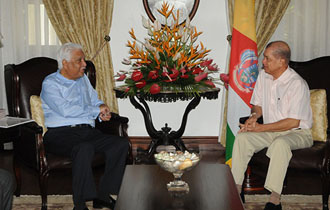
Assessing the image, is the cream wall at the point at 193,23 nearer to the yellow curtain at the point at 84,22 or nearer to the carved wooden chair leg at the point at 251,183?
the yellow curtain at the point at 84,22

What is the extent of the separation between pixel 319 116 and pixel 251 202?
900 millimetres

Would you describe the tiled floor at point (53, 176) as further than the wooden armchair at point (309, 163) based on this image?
Yes

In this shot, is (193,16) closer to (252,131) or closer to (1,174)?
(252,131)

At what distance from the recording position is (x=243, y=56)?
428 cm

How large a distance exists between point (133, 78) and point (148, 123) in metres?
0.70

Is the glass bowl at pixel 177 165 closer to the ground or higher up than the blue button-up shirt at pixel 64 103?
closer to the ground

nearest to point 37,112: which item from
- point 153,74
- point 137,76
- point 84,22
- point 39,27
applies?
point 137,76

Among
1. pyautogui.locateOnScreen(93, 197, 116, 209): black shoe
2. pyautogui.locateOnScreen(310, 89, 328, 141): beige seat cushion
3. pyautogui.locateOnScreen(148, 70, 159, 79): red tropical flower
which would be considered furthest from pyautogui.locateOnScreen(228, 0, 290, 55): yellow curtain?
pyautogui.locateOnScreen(93, 197, 116, 209): black shoe

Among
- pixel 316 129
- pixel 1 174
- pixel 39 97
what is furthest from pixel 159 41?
pixel 1 174

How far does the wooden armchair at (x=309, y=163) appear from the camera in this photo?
334 cm

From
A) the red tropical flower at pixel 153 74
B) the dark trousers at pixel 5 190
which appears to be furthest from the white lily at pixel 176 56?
the dark trousers at pixel 5 190

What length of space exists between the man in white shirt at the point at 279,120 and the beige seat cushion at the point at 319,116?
145 millimetres

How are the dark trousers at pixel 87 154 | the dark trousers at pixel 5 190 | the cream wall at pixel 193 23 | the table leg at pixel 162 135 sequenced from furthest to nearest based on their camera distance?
the cream wall at pixel 193 23
the table leg at pixel 162 135
the dark trousers at pixel 87 154
the dark trousers at pixel 5 190

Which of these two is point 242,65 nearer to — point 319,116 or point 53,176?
point 319,116
